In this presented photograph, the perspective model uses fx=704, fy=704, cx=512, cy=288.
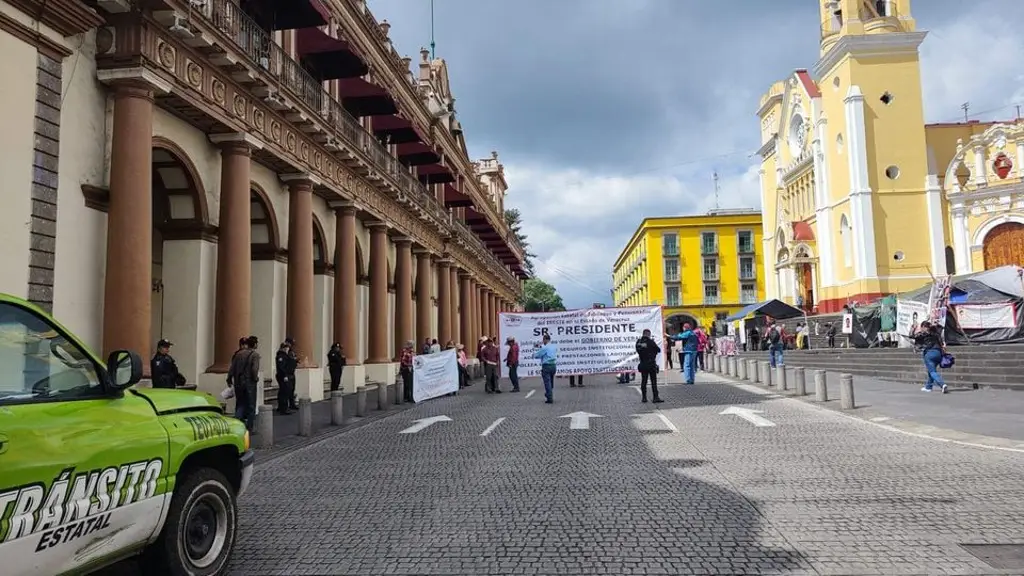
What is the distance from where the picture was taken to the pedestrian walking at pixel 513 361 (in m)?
22.5

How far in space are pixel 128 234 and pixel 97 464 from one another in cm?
884

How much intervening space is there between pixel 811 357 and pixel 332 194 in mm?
21111

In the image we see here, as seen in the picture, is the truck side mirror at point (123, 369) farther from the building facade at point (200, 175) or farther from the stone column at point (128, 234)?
the stone column at point (128, 234)

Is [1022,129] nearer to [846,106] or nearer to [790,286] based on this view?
[846,106]

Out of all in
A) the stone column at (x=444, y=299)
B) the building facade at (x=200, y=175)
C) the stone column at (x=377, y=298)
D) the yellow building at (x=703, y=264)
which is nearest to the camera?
the building facade at (x=200, y=175)

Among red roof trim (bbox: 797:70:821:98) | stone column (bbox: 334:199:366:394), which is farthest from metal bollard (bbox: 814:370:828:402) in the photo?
red roof trim (bbox: 797:70:821:98)

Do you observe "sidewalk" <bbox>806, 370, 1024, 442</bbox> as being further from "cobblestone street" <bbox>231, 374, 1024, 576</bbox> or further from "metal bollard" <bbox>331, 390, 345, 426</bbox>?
"metal bollard" <bbox>331, 390, 345, 426</bbox>

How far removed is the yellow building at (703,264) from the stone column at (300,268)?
67827mm

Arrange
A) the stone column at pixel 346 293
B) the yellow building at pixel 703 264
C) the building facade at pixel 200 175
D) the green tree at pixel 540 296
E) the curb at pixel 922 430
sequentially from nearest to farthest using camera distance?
the curb at pixel 922 430 < the building facade at pixel 200 175 < the stone column at pixel 346 293 < the yellow building at pixel 703 264 < the green tree at pixel 540 296

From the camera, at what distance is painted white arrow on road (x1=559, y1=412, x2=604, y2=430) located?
41.0ft

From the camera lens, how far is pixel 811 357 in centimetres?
3009

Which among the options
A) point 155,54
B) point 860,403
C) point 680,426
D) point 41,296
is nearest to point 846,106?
point 860,403

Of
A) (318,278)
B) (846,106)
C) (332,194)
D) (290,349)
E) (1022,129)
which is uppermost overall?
(846,106)

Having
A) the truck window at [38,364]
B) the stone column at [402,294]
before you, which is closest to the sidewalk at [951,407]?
the truck window at [38,364]
